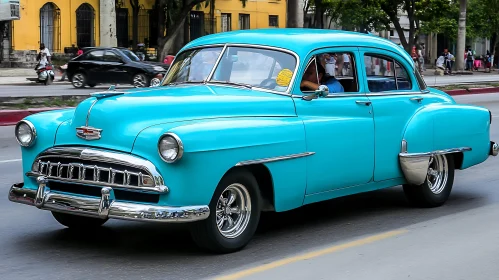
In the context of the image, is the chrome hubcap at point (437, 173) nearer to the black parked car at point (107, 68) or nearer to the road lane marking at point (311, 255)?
the road lane marking at point (311, 255)

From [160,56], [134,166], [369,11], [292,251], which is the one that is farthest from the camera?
[369,11]

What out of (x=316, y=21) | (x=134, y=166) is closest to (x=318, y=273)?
A: (x=134, y=166)

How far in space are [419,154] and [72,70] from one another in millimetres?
23439

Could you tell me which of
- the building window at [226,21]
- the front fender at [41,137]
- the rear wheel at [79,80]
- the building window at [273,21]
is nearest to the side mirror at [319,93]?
the front fender at [41,137]

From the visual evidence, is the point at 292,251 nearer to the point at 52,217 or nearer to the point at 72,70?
the point at 52,217

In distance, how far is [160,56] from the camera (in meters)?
40.3

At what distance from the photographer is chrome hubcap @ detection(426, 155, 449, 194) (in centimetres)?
873

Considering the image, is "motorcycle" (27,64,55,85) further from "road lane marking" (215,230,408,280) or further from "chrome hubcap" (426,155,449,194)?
"road lane marking" (215,230,408,280)

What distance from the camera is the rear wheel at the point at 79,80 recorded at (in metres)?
30.1

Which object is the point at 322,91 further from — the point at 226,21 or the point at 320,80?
the point at 226,21

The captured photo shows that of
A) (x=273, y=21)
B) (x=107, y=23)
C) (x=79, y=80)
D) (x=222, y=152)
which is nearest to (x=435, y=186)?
(x=222, y=152)

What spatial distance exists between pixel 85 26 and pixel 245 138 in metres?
38.8

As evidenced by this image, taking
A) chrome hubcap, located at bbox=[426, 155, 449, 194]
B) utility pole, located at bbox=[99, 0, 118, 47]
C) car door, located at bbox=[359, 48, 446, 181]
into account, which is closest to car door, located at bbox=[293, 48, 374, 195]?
car door, located at bbox=[359, 48, 446, 181]

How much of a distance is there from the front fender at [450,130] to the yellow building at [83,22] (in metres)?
34.1
